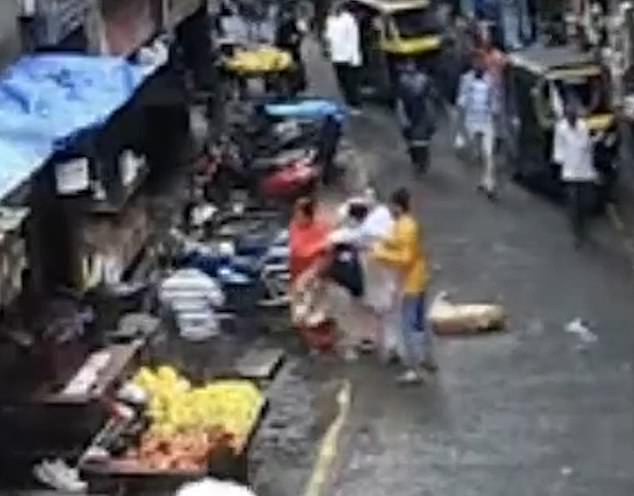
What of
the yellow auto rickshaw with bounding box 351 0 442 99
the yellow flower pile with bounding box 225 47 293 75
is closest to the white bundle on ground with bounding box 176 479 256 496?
the yellow flower pile with bounding box 225 47 293 75

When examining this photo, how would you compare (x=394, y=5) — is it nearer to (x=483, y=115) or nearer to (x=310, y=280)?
(x=483, y=115)

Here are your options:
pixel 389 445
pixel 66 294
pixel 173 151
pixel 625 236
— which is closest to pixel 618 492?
pixel 389 445

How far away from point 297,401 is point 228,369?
1.15 meters

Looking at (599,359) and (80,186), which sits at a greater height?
(80,186)

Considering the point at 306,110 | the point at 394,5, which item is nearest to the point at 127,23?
the point at 306,110

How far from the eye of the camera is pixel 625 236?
25.7 metres

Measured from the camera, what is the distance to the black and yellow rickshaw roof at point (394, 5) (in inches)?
1395

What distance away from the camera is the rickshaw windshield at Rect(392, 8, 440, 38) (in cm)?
3547

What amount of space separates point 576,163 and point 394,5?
10.9m

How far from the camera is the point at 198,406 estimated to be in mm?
17031

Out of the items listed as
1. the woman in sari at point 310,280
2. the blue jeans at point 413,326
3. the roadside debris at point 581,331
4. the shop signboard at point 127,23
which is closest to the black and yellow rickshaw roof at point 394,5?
the shop signboard at point 127,23

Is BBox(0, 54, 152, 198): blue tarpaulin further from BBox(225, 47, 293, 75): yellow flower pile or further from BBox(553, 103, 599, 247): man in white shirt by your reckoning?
BBox(225, 47, 293, 75): yellow flower pile

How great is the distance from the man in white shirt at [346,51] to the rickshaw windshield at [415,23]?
2.30 ft

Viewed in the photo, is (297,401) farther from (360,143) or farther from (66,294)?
(360,143)
